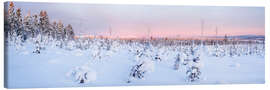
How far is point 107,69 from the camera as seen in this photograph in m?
7.57

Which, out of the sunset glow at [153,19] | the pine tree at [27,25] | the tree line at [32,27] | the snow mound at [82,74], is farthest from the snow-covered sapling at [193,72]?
the pine tree at [27,25]

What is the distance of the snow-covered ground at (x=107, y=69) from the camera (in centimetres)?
725

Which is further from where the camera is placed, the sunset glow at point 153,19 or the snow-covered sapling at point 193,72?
the snow-covered sapling at point 193,72

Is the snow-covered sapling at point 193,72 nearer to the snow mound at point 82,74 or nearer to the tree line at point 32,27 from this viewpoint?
the snow mound at point 82,74

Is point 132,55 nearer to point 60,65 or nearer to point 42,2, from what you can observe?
point 60,65

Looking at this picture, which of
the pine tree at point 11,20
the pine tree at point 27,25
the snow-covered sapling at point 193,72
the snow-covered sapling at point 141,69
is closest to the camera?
the pine tree at point 11,20

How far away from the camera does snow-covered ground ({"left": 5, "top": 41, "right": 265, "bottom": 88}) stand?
7.25 m

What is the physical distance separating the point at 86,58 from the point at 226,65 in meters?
2.75

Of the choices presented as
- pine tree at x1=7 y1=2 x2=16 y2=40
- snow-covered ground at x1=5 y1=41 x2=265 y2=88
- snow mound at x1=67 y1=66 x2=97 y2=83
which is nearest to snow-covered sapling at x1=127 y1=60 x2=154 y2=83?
snow-covered ground at x1=5 y1=41 x2=265 y2=88

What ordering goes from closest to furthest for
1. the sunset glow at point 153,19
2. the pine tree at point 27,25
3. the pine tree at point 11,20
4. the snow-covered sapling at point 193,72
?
the pine tree at point 11,20 < the pine tree at point 27,25 < the sunset glow at point 153,19 < the snow-covered sapling at point 193,72

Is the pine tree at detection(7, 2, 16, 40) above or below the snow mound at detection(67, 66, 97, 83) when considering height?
above

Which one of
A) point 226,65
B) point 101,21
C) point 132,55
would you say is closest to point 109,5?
point 101,21

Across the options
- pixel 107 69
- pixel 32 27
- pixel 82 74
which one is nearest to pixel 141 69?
pixel 107 69

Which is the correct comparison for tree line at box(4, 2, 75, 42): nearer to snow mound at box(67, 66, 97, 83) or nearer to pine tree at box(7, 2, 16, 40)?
pine tree at box(7, 2, 16, 40)
